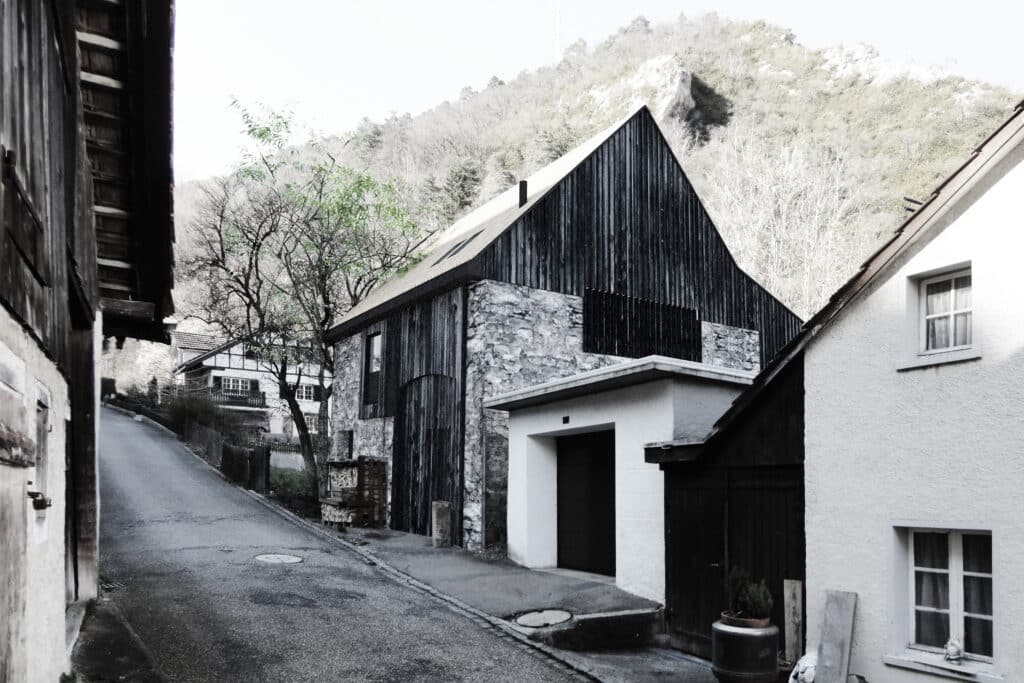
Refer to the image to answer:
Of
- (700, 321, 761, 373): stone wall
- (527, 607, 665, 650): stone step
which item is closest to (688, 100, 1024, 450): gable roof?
(527, 607, 665, 650): stone step

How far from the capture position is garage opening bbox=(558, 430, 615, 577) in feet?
47.2

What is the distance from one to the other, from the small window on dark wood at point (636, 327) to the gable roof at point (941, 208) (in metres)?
9.46

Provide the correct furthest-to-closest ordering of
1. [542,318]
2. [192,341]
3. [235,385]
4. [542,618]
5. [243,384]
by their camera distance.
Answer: [192,341]
[243,384]
[235,385]
[542,318]
[542,618]

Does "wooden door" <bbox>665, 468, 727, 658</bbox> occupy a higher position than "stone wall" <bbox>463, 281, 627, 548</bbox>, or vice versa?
"stone wall" <bbox>463, 281, 627, 548</bbox>

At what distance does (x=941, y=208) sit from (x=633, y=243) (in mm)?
11706

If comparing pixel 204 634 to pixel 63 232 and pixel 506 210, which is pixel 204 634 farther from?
pixel 506 210

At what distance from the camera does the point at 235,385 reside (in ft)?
180

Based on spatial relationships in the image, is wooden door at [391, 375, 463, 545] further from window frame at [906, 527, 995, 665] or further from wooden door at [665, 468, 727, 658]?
window frame at [906, 527, 995, 665]

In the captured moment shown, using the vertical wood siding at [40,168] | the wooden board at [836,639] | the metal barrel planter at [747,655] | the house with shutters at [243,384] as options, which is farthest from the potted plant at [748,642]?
the house with shutters at [243,384]

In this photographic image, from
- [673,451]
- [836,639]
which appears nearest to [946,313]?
[836,639]

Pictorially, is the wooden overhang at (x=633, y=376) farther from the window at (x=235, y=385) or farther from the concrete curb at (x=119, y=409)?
the window at (x=235, y=385)

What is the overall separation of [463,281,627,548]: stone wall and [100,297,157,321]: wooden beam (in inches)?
266

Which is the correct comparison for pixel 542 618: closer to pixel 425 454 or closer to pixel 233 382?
pixel 425 454

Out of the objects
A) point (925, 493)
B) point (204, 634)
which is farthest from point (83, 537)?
point (925, 493)
